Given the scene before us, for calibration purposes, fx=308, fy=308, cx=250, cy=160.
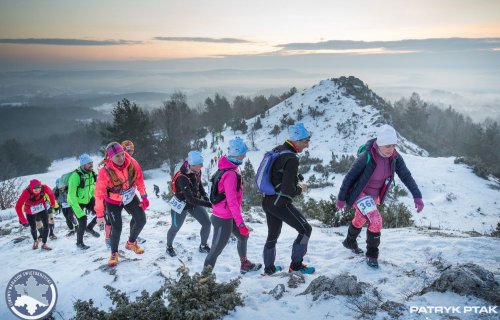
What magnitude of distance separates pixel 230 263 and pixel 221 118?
5177cm

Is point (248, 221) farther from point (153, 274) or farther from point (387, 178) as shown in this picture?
point (387, 178)

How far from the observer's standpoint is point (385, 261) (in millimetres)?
4621

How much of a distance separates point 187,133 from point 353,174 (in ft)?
106

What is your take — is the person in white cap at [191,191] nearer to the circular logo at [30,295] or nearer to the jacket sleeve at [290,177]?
the jacket sleeve at [290,177]

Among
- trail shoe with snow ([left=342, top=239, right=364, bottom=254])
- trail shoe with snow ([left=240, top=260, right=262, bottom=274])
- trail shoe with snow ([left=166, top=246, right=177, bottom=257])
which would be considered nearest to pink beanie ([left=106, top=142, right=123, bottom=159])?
Answer: trail shoe with snow ([left=166, top=246, right=177, bottom=257])

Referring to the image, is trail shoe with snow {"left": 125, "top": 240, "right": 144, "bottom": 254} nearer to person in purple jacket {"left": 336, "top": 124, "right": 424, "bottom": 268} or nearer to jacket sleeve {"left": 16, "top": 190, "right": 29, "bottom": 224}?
jacket sleeve {"left": 16, "top": 190, "right": 29, "bottom": 224}

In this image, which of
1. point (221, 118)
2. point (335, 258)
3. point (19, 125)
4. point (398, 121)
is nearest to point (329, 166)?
point (335, 258)

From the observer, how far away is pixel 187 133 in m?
35.4

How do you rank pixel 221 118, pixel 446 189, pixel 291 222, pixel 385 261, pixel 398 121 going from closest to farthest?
pixel 291 222 < pixel 385 261 < pixel 446 189 < pixel 398 121 < pixel 221 118

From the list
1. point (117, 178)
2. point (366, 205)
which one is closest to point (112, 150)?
point (117, 178)

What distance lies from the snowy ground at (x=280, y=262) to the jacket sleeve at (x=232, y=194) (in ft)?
3.35

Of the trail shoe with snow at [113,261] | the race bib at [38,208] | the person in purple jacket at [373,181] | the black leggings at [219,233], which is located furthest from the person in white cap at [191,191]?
the race bib at [38,208]

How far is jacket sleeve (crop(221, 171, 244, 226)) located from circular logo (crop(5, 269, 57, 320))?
8.00 ft

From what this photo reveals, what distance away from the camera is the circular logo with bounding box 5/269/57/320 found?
3846mm
